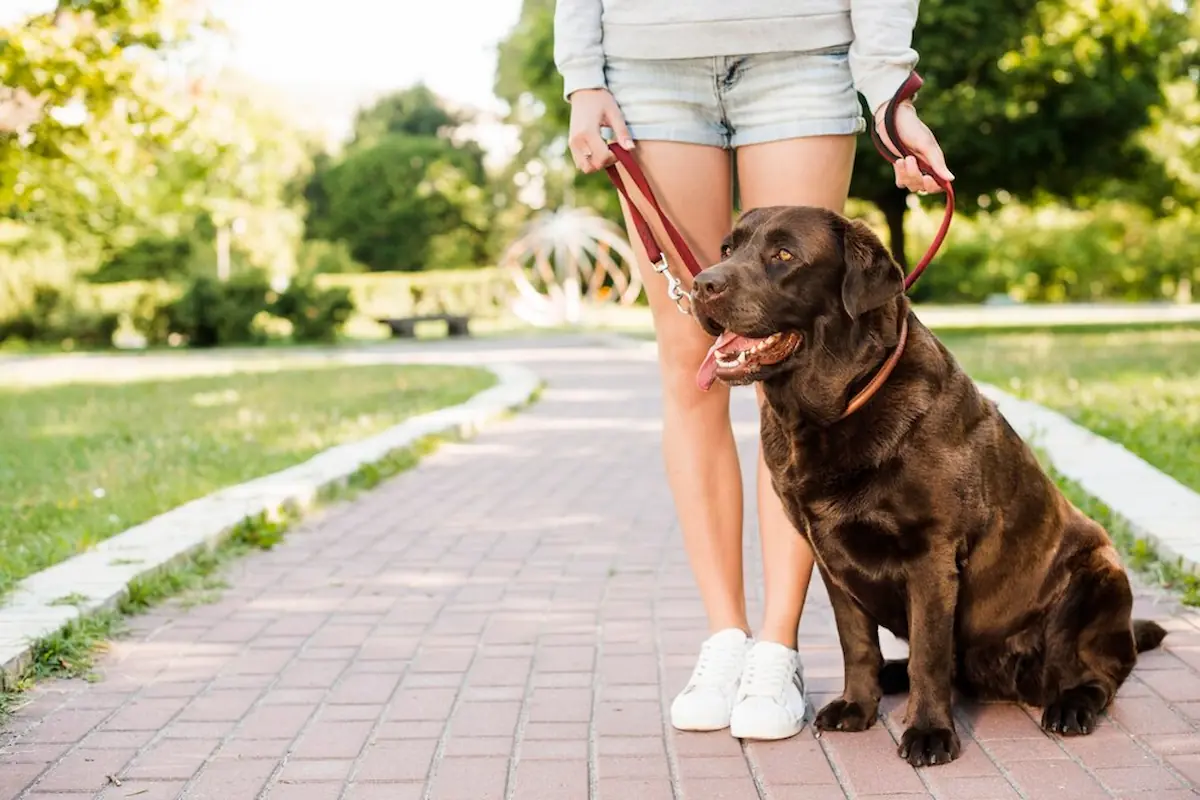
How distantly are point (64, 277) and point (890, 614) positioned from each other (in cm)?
2850

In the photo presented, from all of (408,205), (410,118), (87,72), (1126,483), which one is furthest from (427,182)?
(1126,483)

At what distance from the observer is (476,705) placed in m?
3.70

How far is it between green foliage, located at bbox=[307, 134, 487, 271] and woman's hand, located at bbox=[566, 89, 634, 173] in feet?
169

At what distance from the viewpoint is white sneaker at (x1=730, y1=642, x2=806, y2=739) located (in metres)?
3.28

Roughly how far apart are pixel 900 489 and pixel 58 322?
2779cm

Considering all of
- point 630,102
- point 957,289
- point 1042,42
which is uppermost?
point 1042,42

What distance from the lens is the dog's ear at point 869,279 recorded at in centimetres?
289

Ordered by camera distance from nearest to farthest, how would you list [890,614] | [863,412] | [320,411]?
[863,412], [890,614], [320,411]

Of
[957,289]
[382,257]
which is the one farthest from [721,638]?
[382,257]

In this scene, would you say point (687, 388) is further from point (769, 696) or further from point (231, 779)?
point (231, 779)

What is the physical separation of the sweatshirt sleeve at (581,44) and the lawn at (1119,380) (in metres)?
3.96

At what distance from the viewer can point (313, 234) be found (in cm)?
5866

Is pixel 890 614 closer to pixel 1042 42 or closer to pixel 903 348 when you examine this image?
pixel 903 348

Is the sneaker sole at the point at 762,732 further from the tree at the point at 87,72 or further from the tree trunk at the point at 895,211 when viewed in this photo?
the tree trunk at the point at 895,211
